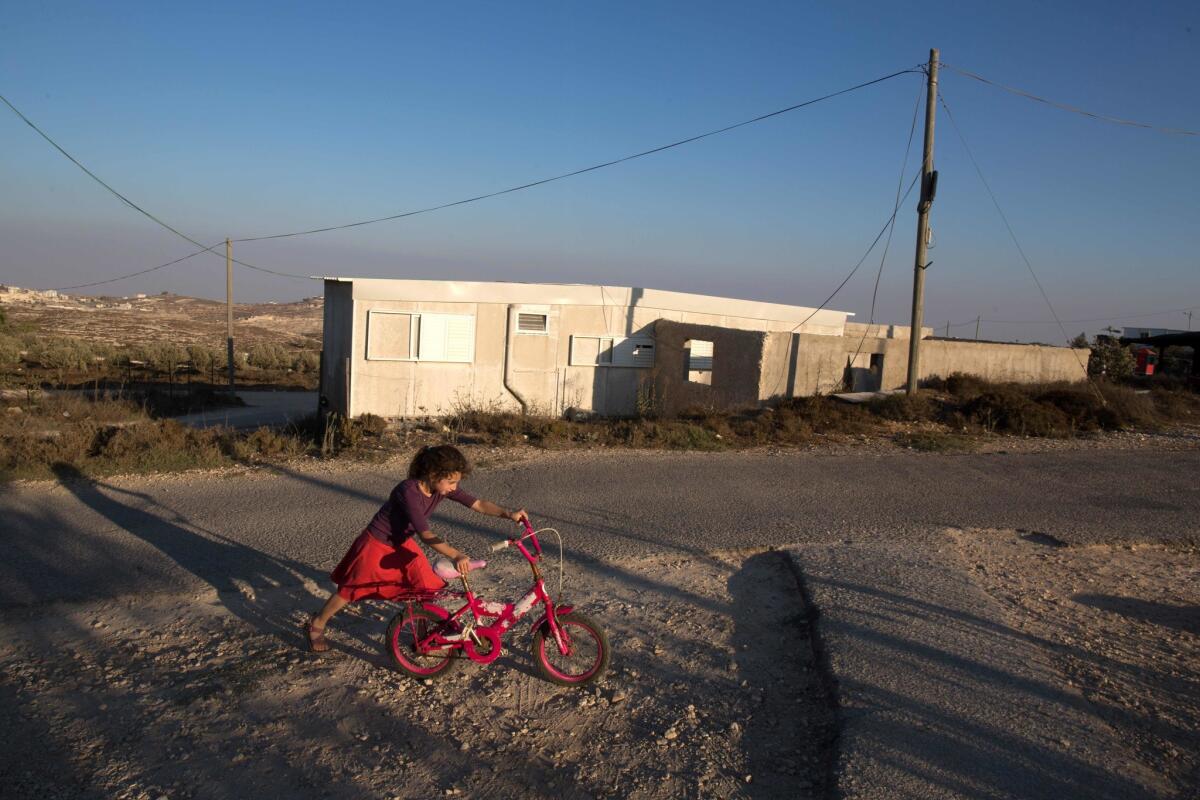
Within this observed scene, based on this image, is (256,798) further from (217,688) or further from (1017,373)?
(1017,373)

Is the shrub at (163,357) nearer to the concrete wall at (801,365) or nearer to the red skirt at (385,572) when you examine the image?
the concrete wall at (801,365)

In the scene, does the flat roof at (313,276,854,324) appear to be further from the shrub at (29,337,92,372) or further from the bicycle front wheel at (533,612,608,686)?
the shrub at (29,337,92,372)

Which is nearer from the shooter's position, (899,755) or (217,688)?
(899,755)

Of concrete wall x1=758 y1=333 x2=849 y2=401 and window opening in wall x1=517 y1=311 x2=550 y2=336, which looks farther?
window opening in wall x1=517 y1=311 x2=550 y2=336

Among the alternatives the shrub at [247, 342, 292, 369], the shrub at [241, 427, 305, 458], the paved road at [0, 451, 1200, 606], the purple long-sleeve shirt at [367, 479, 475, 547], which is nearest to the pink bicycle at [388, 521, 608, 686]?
the purple long-sleeve shirt at [367, 479, 475, 547]

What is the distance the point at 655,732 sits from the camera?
4.12 meters

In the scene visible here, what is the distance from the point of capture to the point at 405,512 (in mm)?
4660

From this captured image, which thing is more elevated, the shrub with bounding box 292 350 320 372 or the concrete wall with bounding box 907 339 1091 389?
the concrete wall with bounding box 907 339 1091 389

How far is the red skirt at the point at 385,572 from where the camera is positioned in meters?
4.77

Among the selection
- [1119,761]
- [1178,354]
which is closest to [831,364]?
[1119,761]

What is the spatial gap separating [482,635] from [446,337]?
41.9 feet

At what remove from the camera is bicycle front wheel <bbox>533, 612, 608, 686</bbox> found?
457cm

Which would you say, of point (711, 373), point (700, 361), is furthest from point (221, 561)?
point (700, 361)

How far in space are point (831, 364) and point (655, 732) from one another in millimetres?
13273
